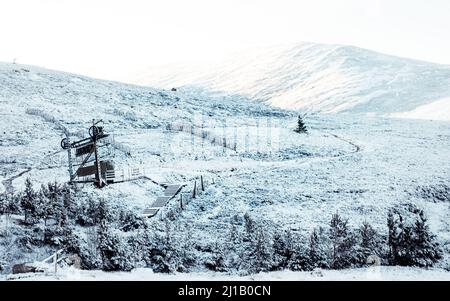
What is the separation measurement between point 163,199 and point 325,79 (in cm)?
5488

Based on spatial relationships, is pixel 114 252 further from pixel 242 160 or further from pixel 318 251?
pixel 242 160

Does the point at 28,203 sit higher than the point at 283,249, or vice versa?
the point at 28,203

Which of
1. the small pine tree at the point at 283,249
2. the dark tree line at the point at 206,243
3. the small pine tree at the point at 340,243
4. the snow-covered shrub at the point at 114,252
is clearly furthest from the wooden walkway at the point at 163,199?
the small pine tree at the point at 340,243

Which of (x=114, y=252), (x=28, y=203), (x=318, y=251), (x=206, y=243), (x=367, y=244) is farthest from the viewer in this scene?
(x=28, y=203)

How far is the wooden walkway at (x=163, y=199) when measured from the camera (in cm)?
1134

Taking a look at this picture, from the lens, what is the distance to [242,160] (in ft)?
58.7

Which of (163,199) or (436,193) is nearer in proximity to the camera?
(436,193)

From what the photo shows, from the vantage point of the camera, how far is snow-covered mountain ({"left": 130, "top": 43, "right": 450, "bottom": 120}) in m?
47.0

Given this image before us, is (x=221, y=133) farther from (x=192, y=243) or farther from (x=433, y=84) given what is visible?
(x=433, y=84)

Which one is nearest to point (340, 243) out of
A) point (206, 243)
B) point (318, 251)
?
point (318, 251)

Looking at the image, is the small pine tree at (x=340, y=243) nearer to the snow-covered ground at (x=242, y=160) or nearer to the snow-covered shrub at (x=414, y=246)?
the snow-covered ground at (x=242, y=160)

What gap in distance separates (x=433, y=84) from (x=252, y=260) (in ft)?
166

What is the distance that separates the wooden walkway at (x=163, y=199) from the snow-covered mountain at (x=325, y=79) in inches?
1103

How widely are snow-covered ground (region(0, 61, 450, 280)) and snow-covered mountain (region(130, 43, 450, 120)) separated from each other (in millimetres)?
18249
